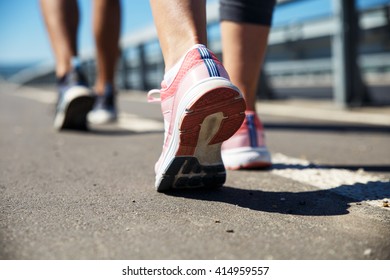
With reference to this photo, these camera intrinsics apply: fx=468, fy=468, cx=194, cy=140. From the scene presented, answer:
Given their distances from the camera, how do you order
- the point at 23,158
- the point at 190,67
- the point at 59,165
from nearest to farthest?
the point at 190,67, the point at 59,165, the point at 23,158

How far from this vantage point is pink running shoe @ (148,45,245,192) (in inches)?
39.8

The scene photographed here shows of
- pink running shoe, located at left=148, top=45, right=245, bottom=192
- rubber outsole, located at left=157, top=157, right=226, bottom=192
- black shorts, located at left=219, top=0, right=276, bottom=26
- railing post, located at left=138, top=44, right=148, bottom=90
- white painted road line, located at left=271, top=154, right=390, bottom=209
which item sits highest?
black shorts, located at left=219, top=0, right=276, bottom=26

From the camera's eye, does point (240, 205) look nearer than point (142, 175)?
Yes

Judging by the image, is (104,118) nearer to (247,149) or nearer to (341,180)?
(247,149)

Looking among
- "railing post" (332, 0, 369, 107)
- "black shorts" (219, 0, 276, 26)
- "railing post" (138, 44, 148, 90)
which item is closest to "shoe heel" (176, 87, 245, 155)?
"black shorts" (219, 0, 276, 26)

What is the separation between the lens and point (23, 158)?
5.83 ft

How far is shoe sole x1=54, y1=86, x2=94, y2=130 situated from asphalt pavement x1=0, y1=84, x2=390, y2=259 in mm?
420

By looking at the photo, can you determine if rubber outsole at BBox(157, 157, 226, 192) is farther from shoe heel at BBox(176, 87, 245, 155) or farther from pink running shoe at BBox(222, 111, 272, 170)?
pink running shoe at BBox(222, 111, 272, 170)

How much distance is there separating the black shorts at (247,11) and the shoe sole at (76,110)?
107cm

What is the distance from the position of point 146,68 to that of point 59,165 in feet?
20.7

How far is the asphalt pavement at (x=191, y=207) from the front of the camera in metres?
0.79

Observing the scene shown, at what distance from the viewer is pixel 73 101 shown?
7.77 feet
